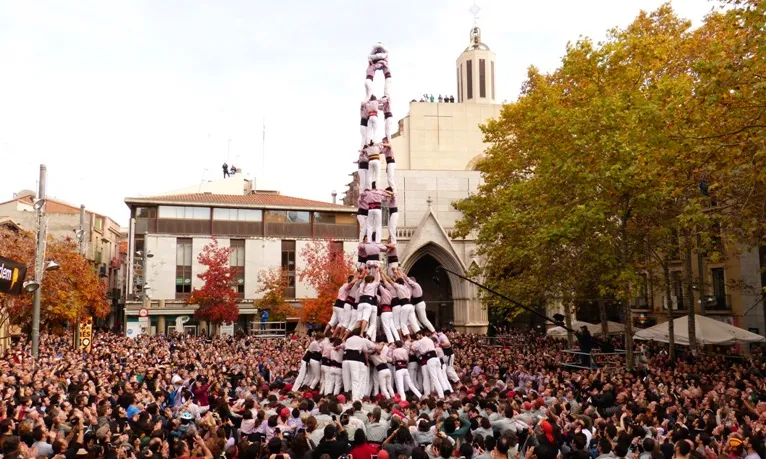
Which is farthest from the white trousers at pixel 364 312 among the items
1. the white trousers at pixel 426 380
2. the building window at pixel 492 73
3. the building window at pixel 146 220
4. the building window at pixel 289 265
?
the building window at pixel 492 73

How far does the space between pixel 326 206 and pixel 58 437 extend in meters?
44.7

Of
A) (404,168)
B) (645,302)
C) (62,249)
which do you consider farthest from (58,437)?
(404,168)

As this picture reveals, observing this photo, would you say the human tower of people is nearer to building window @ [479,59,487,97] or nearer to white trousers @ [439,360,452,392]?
white trousers @ [439,360,452,392]

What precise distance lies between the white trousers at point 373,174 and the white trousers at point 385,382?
5.85 metres

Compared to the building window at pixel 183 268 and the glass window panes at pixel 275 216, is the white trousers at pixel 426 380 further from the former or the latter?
the glass window panes at pixel 275 216

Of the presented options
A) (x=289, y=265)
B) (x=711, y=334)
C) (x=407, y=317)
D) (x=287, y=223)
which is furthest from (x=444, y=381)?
(x=287, y=223)

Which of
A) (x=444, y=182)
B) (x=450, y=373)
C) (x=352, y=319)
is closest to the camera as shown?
(x=352, y=319)

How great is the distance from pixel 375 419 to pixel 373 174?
994cm

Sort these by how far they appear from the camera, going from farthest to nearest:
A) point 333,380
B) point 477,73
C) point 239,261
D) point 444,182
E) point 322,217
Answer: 1. point 477,73
2. point 322,217
3. point 239,261
4. point 444,182
5. point 333,380

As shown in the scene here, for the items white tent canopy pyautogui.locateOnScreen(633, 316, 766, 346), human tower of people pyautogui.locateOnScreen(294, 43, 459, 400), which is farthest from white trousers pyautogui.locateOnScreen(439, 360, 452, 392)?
white tent canopy pyautogui.locateOnScreen(633, 316, 766, 346)

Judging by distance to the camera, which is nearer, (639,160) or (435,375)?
(435,375)

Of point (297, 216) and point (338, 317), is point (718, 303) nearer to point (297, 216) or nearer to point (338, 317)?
point (338, 317)

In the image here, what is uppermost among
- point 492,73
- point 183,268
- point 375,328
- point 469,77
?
point 492,73

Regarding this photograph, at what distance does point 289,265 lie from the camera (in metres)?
52.2
